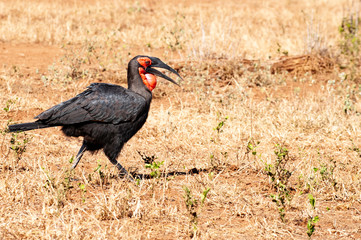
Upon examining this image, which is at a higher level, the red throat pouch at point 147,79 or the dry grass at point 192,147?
the red throat pouch at point 147,79

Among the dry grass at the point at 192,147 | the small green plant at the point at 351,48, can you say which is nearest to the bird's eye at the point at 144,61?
the dry grass at the point at 192,147

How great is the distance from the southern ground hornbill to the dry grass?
235 millimetres

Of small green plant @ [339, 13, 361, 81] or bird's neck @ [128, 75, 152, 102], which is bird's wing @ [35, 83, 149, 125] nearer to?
bird's neck @ [128, 75, 152, 102]

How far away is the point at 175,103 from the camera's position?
320 inches

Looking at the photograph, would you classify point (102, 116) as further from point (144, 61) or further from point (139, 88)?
point (144, 61)

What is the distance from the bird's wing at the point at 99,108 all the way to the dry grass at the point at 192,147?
0.46 m

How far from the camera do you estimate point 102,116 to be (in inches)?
198

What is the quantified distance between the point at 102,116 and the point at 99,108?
0.28 ft

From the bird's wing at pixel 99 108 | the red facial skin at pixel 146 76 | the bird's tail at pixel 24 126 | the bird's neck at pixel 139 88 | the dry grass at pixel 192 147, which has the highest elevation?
the red facial skin at pixel 146 76

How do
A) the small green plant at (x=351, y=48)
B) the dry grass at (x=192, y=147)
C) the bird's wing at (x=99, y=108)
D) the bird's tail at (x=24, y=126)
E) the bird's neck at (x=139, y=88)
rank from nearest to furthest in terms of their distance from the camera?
1. the dry grass at (x=192, y=147)
2. the bird's tail at (x=24, y=126)
3. the bird's wing at (x=99, y=108)
4. the bird's neck at (x=139, y=88)
5. the small green plant at (x=351, y=48)

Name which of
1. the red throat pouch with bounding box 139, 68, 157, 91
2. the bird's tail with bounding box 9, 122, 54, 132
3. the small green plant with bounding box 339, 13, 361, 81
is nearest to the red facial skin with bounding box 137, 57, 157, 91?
the red throat pouch with bounding box 139, 68, 157, 91

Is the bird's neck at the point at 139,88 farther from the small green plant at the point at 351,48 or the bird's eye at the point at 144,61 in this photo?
the small green plant at the point at 351,48

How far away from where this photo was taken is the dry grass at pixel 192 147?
400 centimetres

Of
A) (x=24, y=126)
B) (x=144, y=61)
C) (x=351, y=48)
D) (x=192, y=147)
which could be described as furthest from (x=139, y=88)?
(x=351, y=48)
